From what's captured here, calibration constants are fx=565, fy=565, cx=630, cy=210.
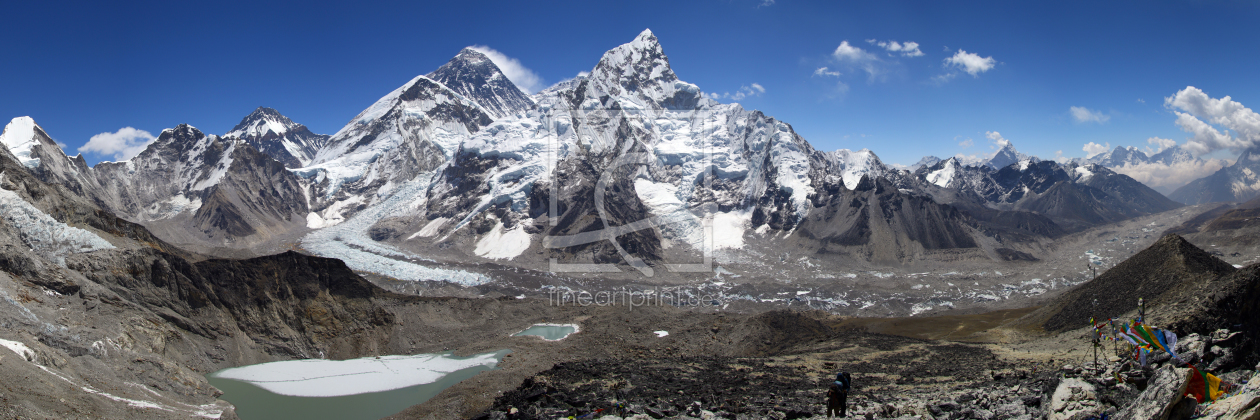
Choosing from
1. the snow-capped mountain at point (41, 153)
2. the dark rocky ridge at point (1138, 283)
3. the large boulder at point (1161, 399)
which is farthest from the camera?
the snow-capped mountain at point (41, 153)

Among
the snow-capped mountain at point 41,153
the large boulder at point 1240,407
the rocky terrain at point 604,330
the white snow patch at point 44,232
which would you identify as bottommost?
the rocky terrain at point 604,330

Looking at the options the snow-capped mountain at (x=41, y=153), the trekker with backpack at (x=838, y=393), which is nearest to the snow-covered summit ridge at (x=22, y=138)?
the snow-capped mountain at (x=41, y=153)

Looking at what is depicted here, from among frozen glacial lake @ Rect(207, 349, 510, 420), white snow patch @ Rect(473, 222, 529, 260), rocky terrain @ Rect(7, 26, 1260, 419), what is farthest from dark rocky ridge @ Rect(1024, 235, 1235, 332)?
white snow patch @ Rect(473, 222, 529, 260)

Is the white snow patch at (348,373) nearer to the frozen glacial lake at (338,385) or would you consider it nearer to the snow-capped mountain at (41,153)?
the frozen glacial lake at (338,385)

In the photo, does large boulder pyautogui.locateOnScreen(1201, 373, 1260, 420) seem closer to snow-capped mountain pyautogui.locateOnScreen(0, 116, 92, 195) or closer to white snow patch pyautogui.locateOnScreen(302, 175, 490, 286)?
white snow patch pyautogui.locateOnScreen(302, 175, 490, 286)

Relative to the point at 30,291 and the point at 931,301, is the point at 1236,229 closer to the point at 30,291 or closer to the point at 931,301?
the point at 931,301

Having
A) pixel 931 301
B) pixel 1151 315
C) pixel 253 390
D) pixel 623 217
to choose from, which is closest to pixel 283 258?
pixel 253 390
